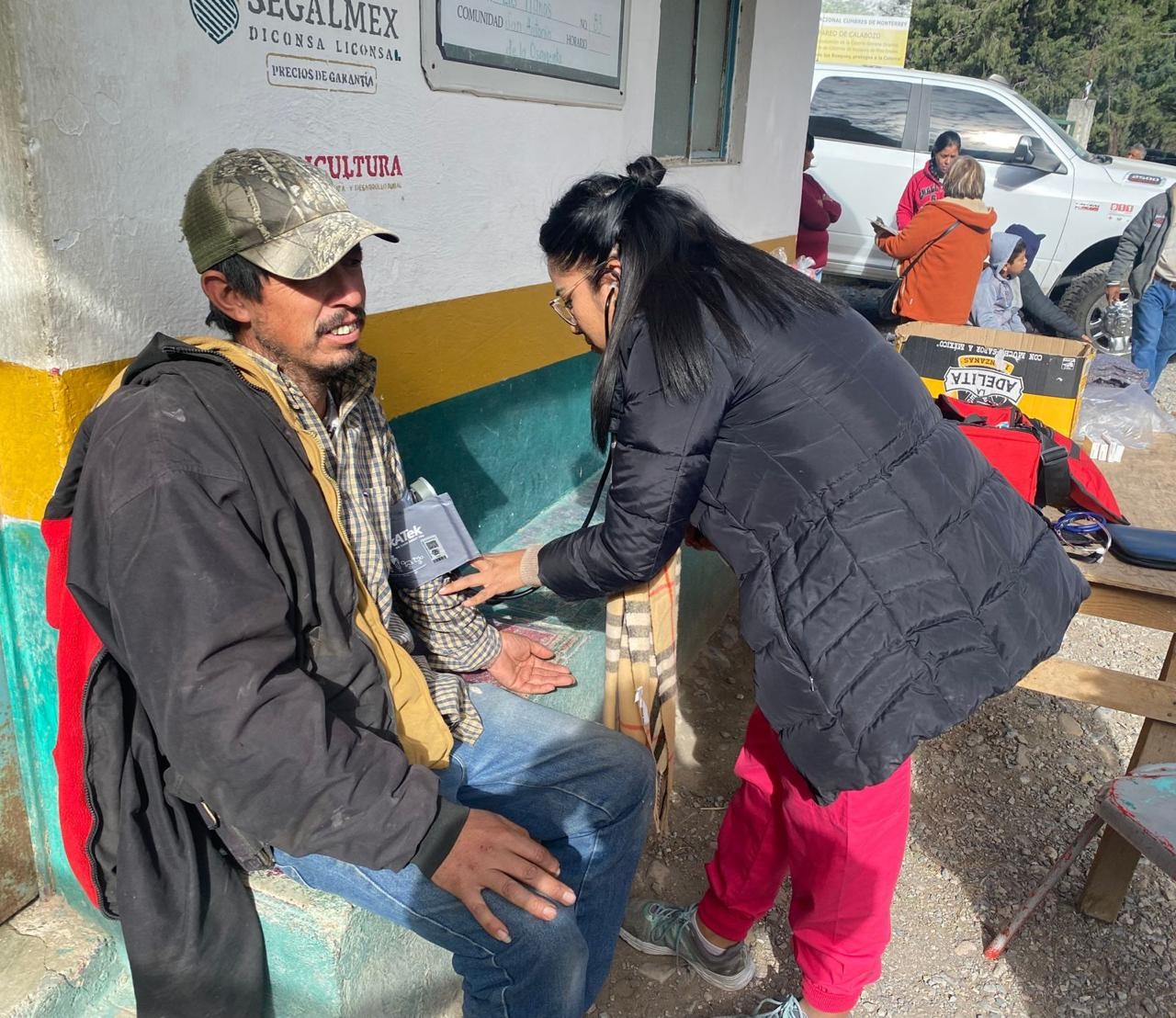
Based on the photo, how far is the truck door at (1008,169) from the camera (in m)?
8.41

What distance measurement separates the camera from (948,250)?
5629 mm

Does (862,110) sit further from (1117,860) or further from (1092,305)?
(1117,860)

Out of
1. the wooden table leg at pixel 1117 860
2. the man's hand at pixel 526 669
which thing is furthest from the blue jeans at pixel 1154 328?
the man's hand at pixel 526 669

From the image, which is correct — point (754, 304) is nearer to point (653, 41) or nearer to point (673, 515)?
point (673, 515)

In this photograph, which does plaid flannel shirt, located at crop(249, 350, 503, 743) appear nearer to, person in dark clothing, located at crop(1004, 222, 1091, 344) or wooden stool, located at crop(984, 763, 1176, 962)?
wooden stool, located at crop(984, 763, 1176, 962)

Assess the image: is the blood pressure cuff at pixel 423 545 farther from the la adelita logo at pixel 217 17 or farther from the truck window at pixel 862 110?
the truck window at pixel 862 110

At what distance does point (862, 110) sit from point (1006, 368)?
615 cm

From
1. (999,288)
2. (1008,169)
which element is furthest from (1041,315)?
(1008,169)

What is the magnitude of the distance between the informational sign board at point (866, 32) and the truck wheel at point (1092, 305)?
21.5 feet

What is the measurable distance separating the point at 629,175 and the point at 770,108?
3.02 meters

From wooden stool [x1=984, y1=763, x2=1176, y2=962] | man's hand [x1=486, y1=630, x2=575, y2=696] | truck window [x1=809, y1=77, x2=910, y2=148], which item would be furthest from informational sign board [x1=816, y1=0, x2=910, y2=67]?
man's hand [x1=486, y1=630, x2=575, y2=696]

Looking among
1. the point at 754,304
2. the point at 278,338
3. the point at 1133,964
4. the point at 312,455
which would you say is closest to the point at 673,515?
the point at 754,304

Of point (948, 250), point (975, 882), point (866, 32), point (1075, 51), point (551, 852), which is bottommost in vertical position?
point (975, 882)

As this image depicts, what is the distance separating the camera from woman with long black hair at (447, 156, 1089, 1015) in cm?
164
